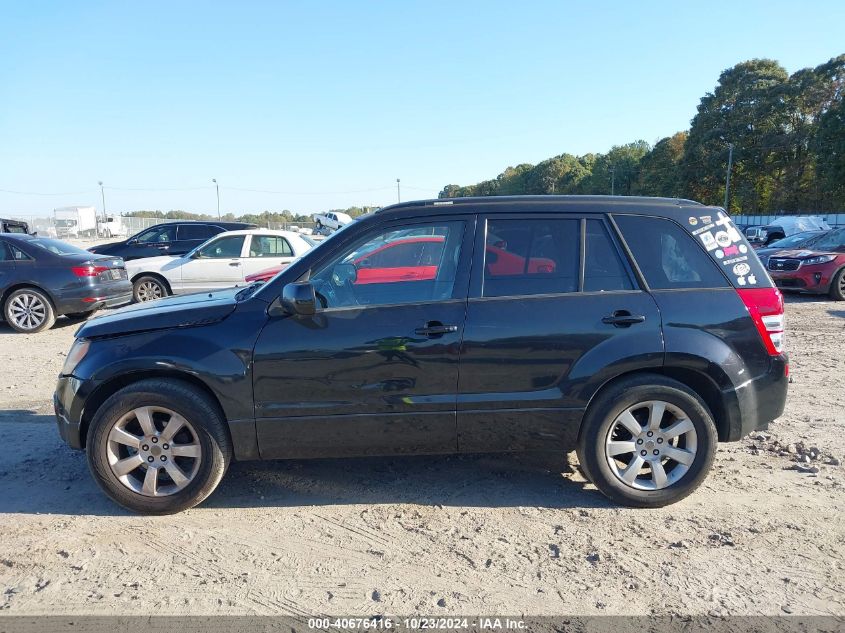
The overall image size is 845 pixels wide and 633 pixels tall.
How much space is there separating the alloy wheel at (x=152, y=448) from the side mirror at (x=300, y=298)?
0.97 metres

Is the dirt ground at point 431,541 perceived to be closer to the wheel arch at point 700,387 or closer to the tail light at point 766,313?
the wheel arch at point 700,387

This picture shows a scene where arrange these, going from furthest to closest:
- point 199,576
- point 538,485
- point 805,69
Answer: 1. point 805,69
2. point 538,485
3. point 199,576

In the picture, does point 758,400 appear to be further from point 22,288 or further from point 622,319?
point 22,288

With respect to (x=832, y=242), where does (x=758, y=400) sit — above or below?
below

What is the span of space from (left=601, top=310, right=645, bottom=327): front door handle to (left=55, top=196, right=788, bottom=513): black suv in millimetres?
14

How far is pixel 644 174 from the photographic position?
2741 inches

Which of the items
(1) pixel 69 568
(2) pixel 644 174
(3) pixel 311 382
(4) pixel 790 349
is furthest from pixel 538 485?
(2) pixel 644 174

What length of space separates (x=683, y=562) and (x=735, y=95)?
62.2 m

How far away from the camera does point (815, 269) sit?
39.8 feet

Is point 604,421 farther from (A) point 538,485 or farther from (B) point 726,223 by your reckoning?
(B) point 726,223

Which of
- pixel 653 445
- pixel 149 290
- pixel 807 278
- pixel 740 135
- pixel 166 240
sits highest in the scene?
pixel 740 135

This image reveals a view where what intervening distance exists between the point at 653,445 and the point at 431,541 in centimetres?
153

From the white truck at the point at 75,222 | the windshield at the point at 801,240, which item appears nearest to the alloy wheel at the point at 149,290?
the windshield at the point at 801,240

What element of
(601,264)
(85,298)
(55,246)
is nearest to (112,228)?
(55,246)
